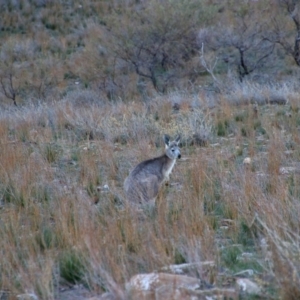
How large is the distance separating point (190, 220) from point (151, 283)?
167 centimetres

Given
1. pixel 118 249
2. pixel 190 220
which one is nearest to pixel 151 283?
pixel 118 249

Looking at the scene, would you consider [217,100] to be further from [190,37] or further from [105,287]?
[105,287]

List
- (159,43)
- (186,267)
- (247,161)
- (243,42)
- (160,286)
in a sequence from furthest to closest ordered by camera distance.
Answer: (159,43)
(243,42)
(247,161)
(186,267)
(160,286)

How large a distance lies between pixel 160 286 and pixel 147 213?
2.18 m

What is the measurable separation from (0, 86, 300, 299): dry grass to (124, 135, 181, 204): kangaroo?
17 centimetres

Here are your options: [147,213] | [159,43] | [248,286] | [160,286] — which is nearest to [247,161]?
[147,213]

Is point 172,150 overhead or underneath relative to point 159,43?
overhead

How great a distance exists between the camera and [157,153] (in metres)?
10.5

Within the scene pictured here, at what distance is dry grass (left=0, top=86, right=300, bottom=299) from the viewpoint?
4.95m

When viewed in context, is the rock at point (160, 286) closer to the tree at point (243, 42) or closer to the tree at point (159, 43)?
the tree at point (243, 42)

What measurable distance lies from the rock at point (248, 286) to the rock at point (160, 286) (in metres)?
0.31

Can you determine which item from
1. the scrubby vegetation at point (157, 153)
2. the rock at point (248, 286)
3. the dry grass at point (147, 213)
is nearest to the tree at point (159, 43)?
the scrubby vegetation at point (157, 153)

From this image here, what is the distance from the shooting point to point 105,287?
187 inches

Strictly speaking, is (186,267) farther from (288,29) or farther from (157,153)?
(288,29)
